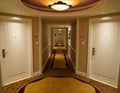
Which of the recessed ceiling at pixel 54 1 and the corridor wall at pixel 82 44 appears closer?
the recessed ceiling at pixel 54 1

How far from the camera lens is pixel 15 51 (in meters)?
3.79

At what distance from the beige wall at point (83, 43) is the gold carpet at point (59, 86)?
0.65 meters

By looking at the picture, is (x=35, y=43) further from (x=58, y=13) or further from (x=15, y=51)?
(x=58, y=13)

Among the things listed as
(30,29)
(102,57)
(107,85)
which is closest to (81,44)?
(102,57)

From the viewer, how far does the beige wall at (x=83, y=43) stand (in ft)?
13.6

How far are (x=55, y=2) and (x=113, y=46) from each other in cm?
204

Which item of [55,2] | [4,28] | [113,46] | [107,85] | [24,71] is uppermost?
[55,2]

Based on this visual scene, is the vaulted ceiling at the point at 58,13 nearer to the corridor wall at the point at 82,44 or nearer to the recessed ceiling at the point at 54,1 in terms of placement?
the recessed ceiling at the point at 54,1

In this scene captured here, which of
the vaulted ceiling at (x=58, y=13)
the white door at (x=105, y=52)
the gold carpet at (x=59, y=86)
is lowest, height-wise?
the gold carpet at (x=59, y=86)

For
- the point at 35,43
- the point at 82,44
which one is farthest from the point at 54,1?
the point at 82,44

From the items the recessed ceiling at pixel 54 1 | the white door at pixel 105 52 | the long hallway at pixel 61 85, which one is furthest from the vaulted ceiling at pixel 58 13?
the long hallway at pixel 61 85

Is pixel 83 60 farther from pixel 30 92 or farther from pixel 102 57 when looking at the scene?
pixel 30 92

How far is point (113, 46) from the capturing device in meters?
3.47

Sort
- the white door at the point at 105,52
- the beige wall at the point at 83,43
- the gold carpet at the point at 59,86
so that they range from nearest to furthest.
→ the gold carpet at the point at 59,86, the white door at the point at 105,52, the beige wall at the point at 83,43
